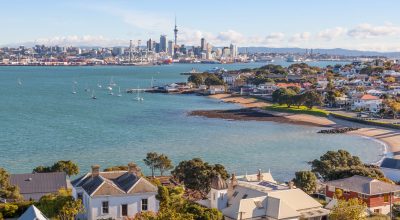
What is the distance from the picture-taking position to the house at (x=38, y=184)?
22.3 meters

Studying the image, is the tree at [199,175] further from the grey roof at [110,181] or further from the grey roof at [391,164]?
the grey roof at [391,164]

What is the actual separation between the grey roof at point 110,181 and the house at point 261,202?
3.15 m

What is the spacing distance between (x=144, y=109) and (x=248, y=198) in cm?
5445

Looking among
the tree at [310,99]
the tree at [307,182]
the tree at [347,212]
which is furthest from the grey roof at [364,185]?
the tree at [310,99]

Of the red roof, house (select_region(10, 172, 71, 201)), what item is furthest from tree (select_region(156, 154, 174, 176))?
the red roof

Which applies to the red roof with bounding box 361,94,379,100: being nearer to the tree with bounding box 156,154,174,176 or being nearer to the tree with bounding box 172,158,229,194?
the tree with bounding box 156,154,174,176

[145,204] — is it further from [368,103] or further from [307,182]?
[368,103]

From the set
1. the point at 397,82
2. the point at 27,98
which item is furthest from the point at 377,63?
the point at 27,98

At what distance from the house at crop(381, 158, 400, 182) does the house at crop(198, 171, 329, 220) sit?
10.7m

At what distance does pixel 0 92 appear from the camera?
326 ft

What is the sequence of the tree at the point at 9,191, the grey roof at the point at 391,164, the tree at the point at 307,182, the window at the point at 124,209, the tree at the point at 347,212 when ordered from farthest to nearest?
the grey roof at the point at 391,164, the tree at the point at 307,182, the tree at the point at 9,191, the window at the point at 124,209, the tree at the point at 347,212

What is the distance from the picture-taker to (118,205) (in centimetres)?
1744

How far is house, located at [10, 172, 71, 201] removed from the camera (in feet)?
73.2

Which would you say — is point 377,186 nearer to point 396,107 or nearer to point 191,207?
point 191,207
